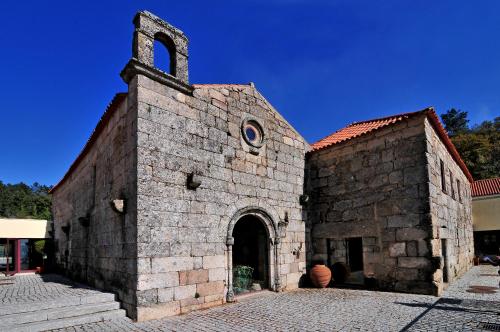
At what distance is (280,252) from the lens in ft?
29.4

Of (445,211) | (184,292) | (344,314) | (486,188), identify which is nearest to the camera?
(344,314)

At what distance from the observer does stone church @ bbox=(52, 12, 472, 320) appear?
6.45m

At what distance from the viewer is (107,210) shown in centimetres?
791

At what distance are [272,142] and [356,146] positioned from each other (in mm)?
2476

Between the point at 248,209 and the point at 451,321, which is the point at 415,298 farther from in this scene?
the point at 248,209

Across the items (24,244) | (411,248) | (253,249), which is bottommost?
(24,244)

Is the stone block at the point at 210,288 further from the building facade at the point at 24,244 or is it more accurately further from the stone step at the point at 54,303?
the building facade at the point at 24,244

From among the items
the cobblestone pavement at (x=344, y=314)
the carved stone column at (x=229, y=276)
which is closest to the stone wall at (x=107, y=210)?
the cobblestone pavement at (x=344, y=314)

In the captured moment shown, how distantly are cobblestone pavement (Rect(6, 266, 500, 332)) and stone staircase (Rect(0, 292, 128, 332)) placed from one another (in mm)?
221

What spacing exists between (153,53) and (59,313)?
17.4 ft

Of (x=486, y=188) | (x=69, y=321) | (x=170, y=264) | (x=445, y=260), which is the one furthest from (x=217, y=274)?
(x=486, y=188)

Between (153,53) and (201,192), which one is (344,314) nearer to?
(201,192)

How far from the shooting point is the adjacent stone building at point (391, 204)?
7816mm

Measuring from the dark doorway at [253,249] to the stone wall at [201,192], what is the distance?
37cm
